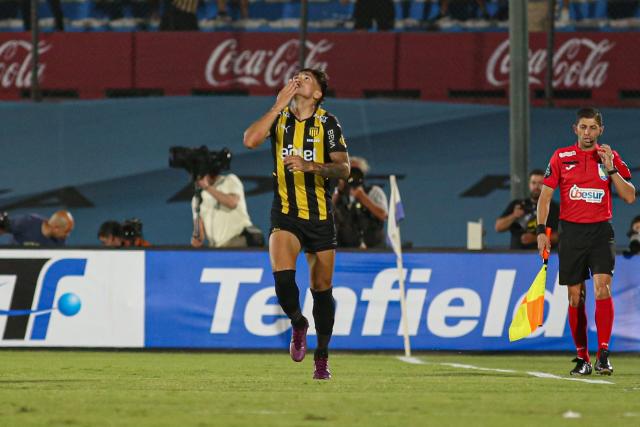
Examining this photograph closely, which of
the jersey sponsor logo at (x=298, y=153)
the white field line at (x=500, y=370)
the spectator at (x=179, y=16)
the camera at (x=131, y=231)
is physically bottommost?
the white field line at (x=500, y=370)

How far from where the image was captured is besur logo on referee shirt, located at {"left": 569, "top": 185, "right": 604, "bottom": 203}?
10820 mm

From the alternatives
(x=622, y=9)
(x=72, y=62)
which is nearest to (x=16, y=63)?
(x=72, y=62)

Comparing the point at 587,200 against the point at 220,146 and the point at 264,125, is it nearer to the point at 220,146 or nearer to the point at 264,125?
the point at 264,125

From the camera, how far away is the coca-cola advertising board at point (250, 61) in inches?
786

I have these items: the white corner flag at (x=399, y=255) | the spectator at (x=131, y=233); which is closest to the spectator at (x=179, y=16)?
the spectator at (x=131, y=233)

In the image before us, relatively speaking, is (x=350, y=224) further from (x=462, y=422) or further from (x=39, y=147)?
(x=462, y=422)

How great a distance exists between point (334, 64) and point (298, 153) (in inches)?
406

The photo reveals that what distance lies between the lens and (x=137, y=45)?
20109mm

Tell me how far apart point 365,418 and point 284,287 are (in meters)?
2.81

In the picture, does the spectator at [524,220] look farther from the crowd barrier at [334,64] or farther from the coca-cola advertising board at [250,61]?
the coca-cola advertising board at [250,61]

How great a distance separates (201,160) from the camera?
49.7ft

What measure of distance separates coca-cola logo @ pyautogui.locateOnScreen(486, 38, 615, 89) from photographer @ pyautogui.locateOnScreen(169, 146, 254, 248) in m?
5.88

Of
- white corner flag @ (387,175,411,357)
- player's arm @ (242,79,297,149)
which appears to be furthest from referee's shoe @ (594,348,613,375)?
white corner flag @ (387,175,411,357)

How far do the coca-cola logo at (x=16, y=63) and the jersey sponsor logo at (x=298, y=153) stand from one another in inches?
432
